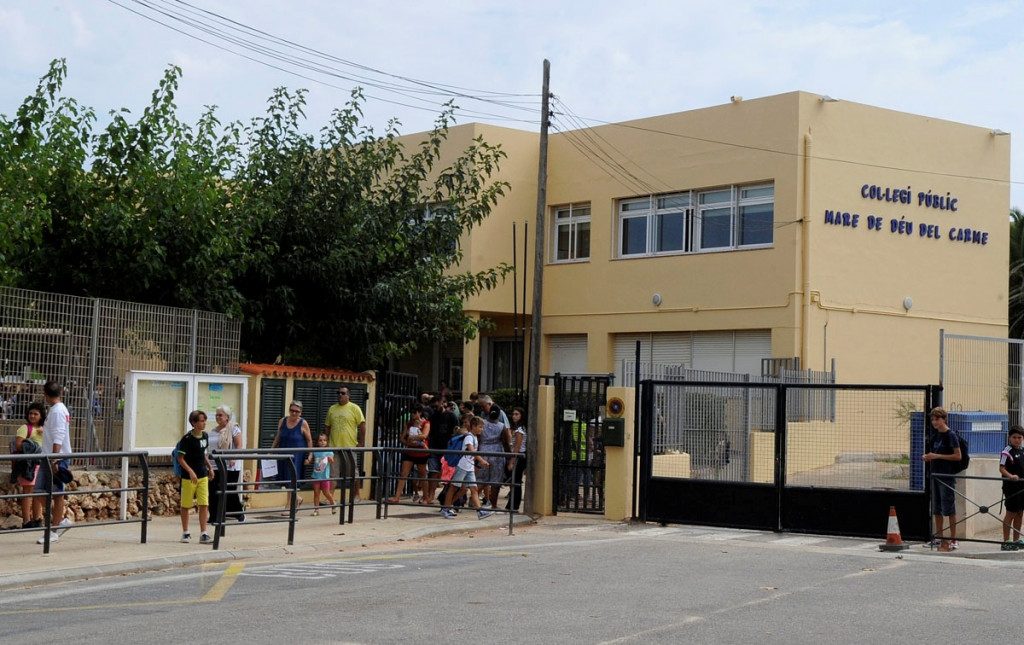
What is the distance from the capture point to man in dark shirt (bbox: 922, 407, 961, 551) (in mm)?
16047

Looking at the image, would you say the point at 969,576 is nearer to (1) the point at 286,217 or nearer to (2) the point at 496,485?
(2) the point at 496,485

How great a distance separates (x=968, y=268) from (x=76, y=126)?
22.1 meters

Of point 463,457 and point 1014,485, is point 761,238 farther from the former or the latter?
point 1014,485

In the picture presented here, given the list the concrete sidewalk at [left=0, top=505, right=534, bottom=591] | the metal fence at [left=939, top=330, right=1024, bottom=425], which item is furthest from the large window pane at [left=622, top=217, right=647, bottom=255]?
the concrete sidewalk at [left=0, top=505, right=534, bottom=591]

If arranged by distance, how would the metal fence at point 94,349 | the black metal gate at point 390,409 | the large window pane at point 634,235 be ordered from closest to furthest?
the metal fence at point 94,349
the black metal gate at point 390,409
the large window pane at point 634,235

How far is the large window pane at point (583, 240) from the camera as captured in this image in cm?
3331

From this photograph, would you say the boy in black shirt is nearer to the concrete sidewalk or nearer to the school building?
the concrete sidewalk

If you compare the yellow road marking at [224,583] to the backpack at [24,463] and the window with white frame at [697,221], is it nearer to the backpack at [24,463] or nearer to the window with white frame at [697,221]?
the backpack at [24,463]

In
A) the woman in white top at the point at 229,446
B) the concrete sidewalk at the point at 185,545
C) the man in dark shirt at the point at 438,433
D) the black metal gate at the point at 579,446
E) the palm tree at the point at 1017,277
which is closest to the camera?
the concrete sidewalk at the point at 185,545

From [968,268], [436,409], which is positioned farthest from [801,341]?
[436,409]

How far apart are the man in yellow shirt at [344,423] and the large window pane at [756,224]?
511 inches

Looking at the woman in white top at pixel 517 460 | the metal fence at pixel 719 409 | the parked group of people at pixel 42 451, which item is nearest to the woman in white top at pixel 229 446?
the parked group of people at pixel 42 451

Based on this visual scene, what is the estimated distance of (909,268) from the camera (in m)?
30.7

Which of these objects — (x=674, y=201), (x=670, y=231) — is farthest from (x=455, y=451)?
(x=674, y=201)
